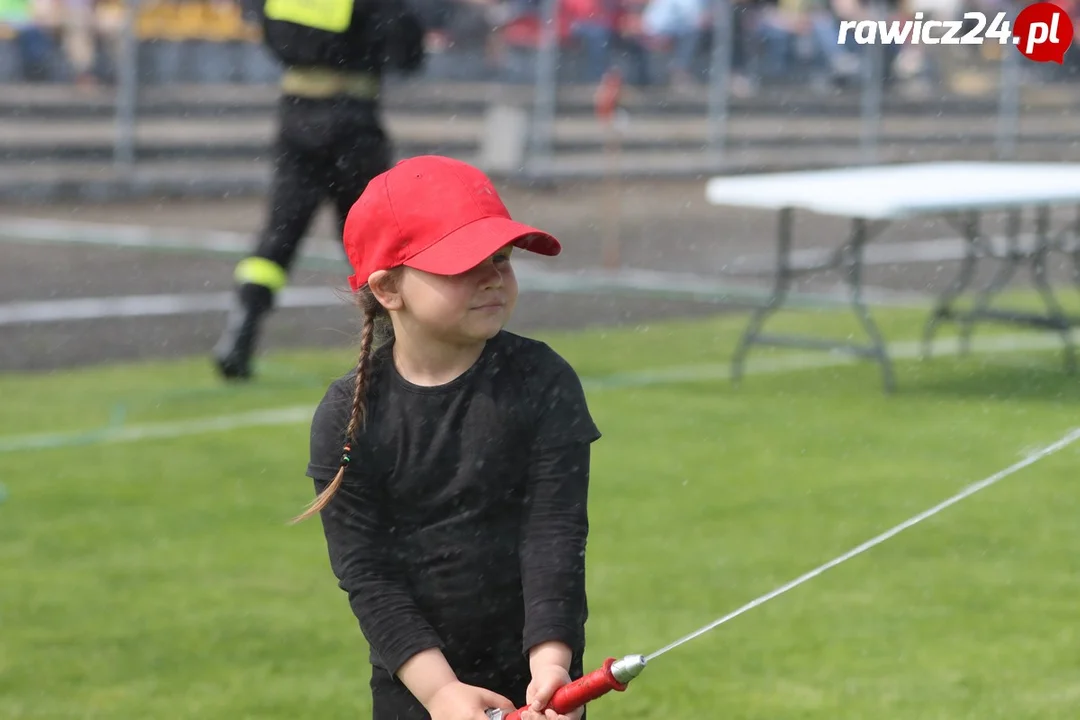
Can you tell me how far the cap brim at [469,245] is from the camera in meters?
3.03

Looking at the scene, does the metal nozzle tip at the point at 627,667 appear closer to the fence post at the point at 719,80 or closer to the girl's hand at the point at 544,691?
the girl's hand at the point at 544,691

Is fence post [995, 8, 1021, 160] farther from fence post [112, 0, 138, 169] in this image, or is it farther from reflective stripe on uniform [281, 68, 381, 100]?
reflective stripe on uniform [281, 68, 381, 100]

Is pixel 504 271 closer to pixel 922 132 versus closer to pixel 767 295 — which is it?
pixel 767 295

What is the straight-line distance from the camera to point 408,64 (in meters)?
9.10

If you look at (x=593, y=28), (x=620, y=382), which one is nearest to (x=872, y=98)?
(x=593, y=28)

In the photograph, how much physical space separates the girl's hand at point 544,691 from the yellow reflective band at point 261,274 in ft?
20.2

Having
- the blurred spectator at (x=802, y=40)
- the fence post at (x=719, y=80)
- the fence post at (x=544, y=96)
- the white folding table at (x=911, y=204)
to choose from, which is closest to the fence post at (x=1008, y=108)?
the blurred spectator at (x=802, y=40)

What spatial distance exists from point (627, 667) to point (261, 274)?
6.43 meters

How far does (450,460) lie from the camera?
3.16 metres

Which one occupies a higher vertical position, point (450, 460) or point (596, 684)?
point (450, 460)

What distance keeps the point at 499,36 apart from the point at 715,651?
16090mm

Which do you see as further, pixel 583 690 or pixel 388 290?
pixel 388 290

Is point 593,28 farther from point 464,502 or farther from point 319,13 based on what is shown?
point 464,502

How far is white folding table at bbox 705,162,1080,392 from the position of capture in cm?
836
